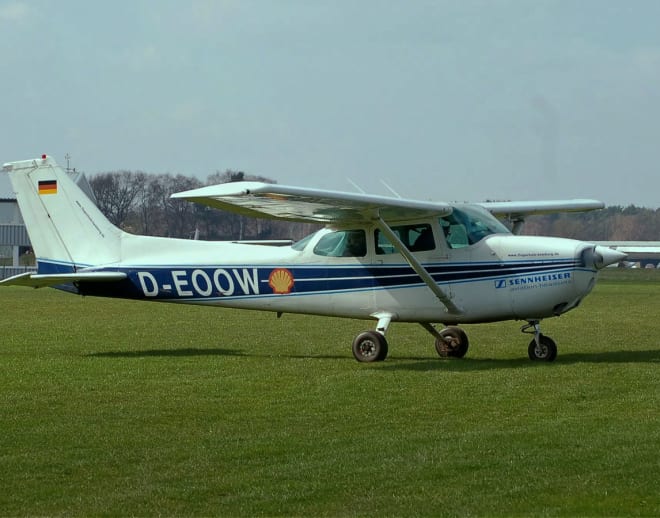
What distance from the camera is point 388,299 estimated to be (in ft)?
48.8

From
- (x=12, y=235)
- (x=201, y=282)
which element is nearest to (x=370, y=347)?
(x=201, y=282)

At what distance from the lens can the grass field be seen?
21.8ft

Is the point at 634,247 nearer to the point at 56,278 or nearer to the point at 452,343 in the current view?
the point at 452,343

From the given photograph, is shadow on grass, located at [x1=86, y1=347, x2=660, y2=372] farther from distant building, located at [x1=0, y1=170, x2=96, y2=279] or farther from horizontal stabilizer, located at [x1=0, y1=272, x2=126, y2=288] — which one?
distant building, located at [x1=0, y1=170, x2=96, y2=279]

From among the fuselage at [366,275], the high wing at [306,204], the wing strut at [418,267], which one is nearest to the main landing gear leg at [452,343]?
the fuselage at [366,275]

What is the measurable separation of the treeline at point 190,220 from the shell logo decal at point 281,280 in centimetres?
5981

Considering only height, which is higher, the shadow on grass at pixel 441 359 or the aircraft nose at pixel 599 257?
the aircraft nose at pixel 599 257

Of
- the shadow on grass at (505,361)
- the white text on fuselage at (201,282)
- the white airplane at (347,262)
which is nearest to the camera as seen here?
the shadow on grass at (505,361)

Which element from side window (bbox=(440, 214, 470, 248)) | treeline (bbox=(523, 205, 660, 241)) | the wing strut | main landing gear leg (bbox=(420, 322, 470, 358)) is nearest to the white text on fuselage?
the wing strut

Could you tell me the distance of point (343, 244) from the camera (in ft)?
49.8

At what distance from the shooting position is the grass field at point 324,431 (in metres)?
6.64

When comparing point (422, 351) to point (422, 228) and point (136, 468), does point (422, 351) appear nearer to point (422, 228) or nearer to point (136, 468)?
point (422, 228)

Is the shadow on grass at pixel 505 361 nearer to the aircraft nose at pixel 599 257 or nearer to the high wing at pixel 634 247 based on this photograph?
the aircraft nose at pixel 599 257

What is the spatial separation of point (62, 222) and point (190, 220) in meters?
67.9
